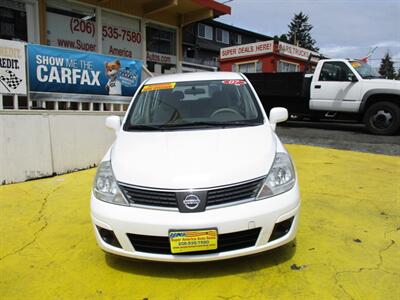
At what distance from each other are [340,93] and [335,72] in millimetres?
592

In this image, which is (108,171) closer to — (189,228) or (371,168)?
(189,228)

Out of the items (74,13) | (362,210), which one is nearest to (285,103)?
(74,13)

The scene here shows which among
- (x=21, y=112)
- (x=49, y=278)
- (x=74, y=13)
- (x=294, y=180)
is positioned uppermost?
(x=74, y=13)

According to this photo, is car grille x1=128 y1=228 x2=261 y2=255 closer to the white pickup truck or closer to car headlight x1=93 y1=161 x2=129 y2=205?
car headlight x1=93 y1=161 x2=129 y2=205

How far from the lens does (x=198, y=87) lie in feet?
14.1

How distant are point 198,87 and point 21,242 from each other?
2449 mm

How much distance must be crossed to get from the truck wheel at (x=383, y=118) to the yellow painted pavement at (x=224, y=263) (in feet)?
16.1

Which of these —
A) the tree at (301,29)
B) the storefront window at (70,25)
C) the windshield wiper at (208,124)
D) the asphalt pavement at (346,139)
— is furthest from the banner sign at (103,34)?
the tree at (301,29)

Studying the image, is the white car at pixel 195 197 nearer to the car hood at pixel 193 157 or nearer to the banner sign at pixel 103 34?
the car hood at pixel 193 157

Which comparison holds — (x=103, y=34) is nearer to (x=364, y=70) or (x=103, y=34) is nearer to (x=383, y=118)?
(x=364, y=70)

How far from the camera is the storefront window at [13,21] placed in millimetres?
8539

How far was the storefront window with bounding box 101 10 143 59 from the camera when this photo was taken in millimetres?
10547

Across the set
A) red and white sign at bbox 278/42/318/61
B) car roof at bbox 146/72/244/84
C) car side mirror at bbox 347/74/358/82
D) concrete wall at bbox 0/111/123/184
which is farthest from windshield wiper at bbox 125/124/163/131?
red and white sign at bbox 278/42/318/61

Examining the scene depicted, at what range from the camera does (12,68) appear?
5.76m
